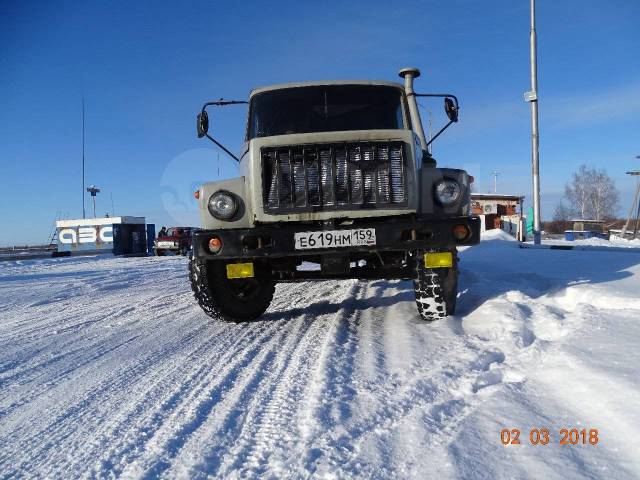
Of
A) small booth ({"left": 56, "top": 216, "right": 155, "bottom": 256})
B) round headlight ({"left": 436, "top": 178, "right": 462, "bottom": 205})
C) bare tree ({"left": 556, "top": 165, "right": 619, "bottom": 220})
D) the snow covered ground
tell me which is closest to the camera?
the snow covered ground

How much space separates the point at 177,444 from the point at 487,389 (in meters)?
1.54

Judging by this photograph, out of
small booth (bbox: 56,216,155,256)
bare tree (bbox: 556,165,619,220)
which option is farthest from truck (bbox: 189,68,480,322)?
bare tree (bbox: 556,165,619,220)

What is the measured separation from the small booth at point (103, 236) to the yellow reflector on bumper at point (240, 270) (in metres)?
24.1

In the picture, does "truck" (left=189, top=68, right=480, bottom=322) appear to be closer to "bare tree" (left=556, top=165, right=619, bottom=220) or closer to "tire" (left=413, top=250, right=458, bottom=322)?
"tire" (left=413, top=250, right=458, bottom=322)

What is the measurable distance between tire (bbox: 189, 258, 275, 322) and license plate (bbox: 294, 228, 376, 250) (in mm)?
840

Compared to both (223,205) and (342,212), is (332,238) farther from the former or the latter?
(223,205)

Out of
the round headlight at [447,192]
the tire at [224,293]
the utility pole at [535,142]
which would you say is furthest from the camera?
the utility pole at [535,142]

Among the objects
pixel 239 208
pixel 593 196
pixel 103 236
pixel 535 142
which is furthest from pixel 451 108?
pixel 593 196

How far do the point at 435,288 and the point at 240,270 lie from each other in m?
1.72

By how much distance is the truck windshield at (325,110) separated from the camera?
4.76 m

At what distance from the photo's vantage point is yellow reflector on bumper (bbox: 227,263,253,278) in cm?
395

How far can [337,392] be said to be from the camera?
7.86ft
